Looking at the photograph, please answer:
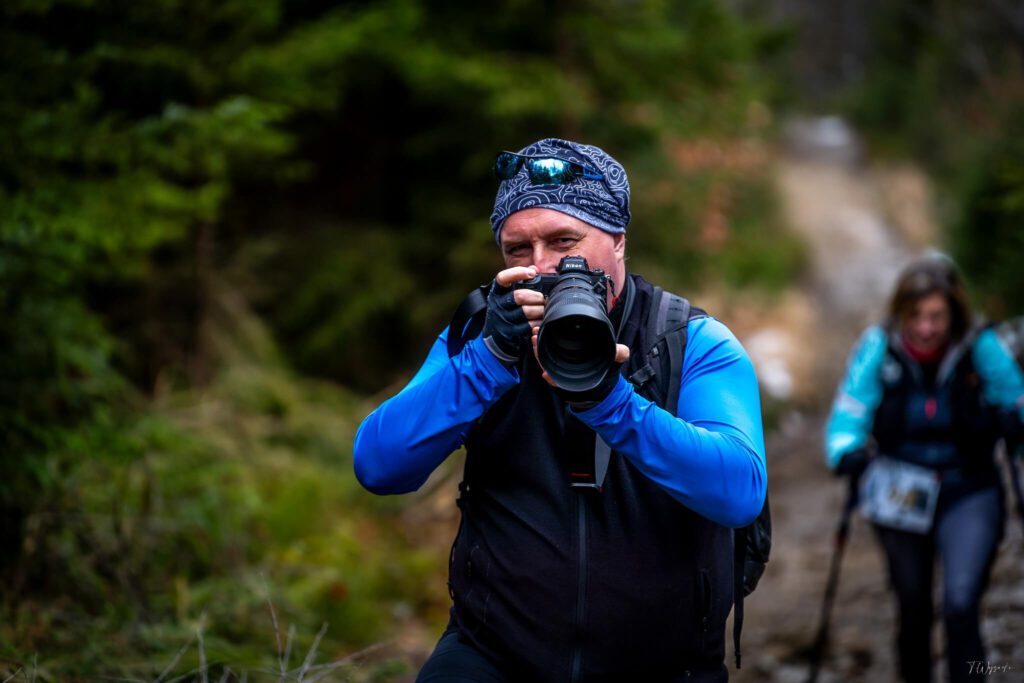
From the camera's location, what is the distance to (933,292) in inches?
158

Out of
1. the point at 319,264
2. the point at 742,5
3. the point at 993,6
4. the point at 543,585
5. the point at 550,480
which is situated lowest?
the point at 543,585

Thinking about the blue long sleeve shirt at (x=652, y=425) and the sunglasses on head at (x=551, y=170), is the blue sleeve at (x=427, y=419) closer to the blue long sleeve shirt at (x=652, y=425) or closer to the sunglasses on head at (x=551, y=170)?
the blue long sleeve shirt at (x=652, y=425)

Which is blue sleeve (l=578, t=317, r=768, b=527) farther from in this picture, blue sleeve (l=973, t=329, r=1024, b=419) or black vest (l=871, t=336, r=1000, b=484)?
blue sleeve (l=973, t=329, r=1024, b=419)

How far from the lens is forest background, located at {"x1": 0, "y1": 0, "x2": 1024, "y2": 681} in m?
4.17

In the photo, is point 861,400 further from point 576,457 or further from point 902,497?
point 576,457

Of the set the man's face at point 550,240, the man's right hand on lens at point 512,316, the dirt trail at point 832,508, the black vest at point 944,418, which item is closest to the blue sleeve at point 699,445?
the man's right hand on lens at point 512,316

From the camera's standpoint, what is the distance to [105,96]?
6637mm

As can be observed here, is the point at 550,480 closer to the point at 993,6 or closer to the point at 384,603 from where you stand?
the point at 384,603

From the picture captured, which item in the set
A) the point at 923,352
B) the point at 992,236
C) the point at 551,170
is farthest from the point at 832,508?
the point at 551,170

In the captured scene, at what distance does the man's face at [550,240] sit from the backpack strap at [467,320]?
0.13 metres

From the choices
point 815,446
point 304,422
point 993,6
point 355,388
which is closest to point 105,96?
point 304,422

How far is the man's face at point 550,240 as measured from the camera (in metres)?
2.30

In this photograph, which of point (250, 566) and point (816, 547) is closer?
point (250, 566)

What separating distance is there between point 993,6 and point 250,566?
10.7 meters
